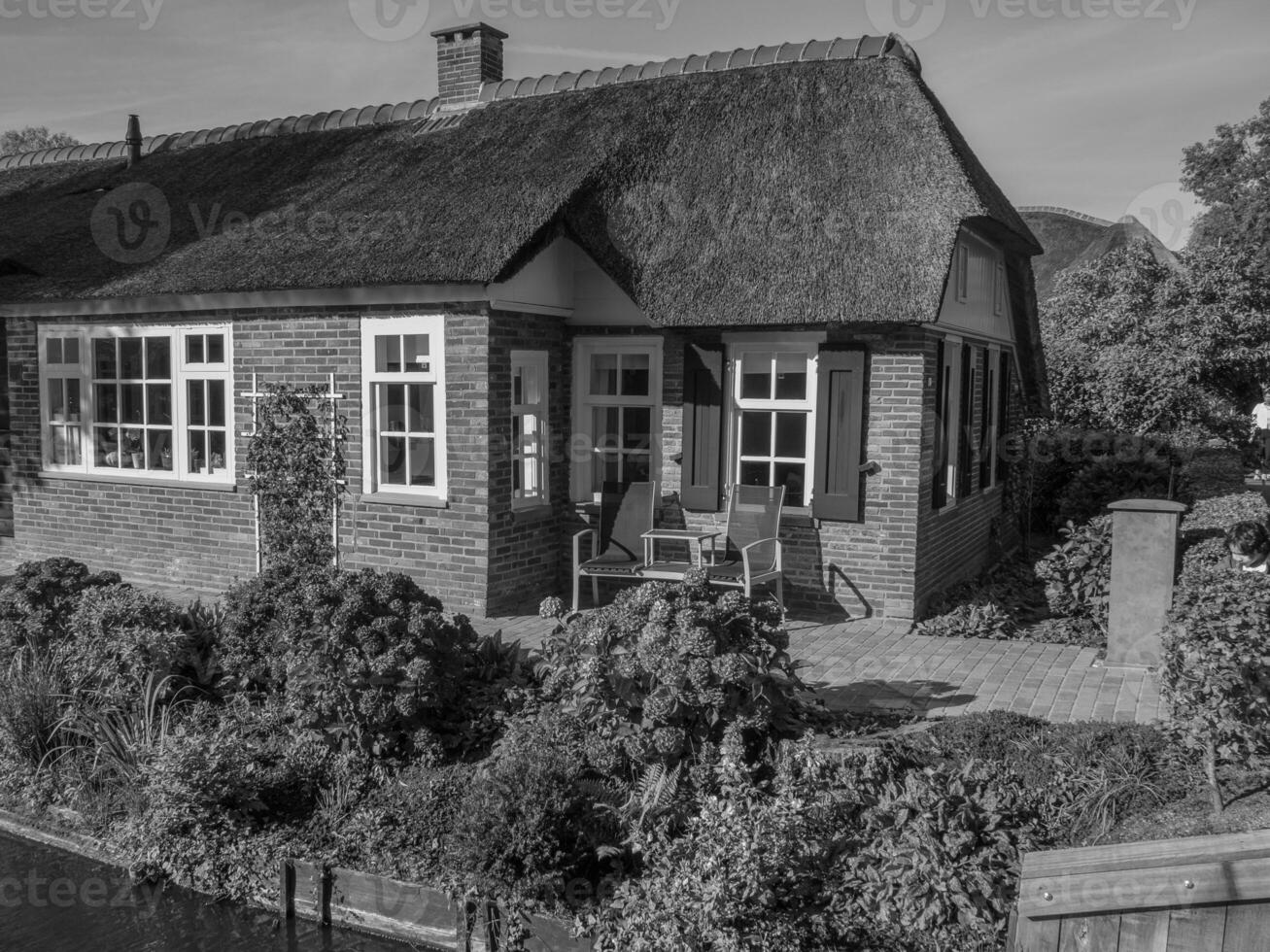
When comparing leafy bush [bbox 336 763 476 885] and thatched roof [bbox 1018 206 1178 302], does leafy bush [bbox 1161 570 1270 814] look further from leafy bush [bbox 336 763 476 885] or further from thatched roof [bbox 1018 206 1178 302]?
thatched roof [bbox 1018 206 1178 302]

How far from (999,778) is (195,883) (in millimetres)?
3890

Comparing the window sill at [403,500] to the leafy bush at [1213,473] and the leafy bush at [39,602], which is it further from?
the leafy bush at [1213,473]

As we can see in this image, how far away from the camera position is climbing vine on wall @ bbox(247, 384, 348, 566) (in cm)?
934

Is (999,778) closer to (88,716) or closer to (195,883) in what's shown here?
(195,883)

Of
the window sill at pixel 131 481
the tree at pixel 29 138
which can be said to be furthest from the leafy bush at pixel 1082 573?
the tree at pixel 29 138

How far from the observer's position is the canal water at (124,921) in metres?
4.89

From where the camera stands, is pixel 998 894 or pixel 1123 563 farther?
pixel 1123 563

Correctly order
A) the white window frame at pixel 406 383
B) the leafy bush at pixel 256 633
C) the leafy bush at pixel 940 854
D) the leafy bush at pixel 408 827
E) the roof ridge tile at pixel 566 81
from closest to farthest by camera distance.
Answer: the leafy bush at pixel 940 854, the leafy bush at pixel 408 827, the leafy bush at pixel 256 633, the white window frame at pixel 406 383, the roof ridge tile at pixel 566 81

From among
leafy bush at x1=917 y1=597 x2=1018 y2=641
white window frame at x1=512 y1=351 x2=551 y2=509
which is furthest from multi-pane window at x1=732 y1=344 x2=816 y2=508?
white window frame at x1=512 y1=351 x2=551 y2=509

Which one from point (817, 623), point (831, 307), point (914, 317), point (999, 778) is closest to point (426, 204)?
point (831, 307)

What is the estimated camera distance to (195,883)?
17.3 feet

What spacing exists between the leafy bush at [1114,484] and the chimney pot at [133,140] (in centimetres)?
1242

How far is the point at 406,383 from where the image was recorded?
9.40 m

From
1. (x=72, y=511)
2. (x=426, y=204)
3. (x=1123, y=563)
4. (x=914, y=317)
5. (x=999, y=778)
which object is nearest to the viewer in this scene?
(x=999, y=778)
